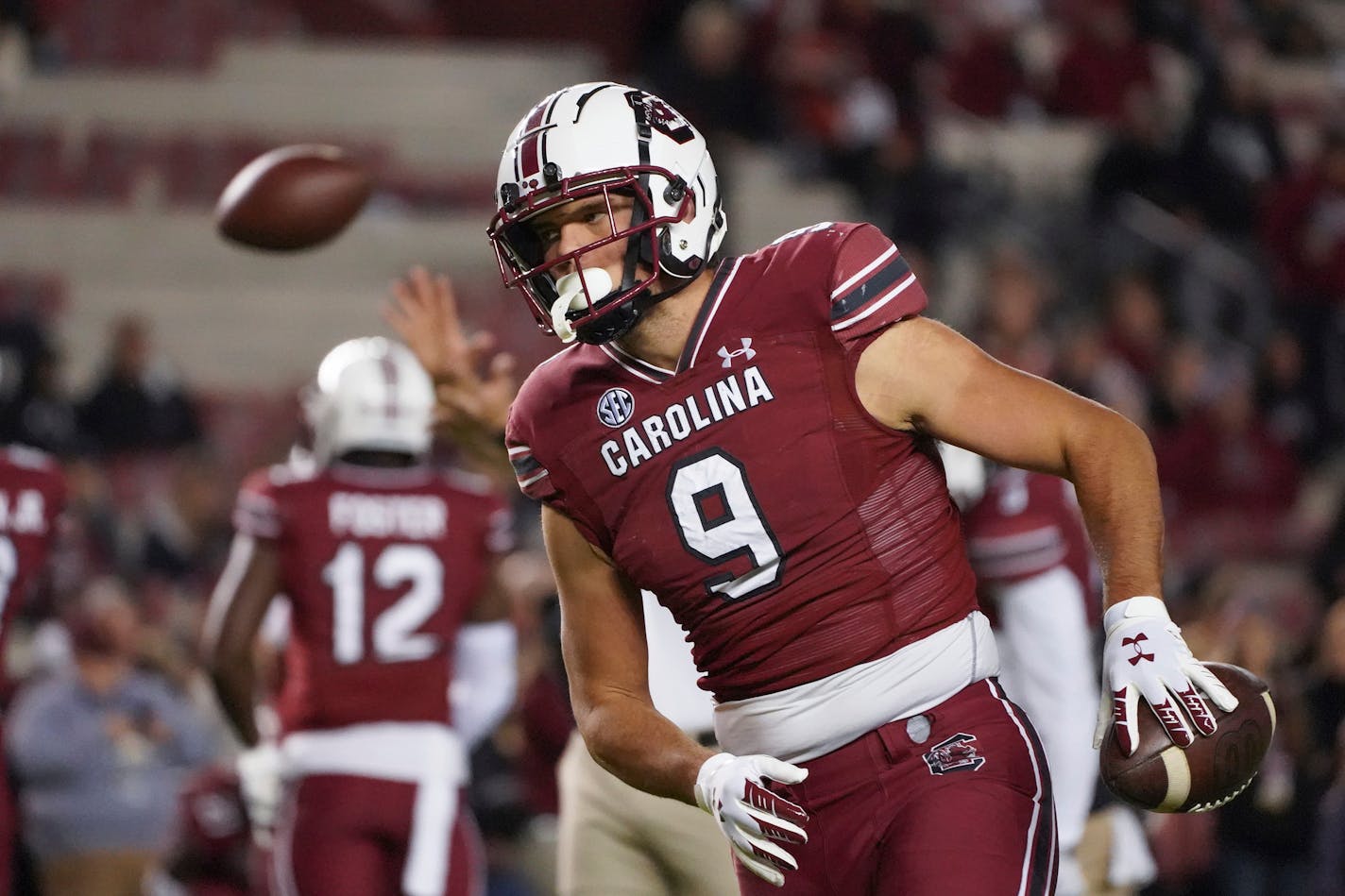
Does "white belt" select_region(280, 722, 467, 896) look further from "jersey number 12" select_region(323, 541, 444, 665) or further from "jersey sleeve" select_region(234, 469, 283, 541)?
"jersey sleeve" select_region(234, 469, 283, 541)

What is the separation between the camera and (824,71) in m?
10.7

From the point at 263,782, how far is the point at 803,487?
7.96ft

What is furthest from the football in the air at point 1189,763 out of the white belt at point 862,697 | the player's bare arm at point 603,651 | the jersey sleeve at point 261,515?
the jersey sleeve at point 261,515

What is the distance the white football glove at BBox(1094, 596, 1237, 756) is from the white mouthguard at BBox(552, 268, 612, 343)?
32.4 inches

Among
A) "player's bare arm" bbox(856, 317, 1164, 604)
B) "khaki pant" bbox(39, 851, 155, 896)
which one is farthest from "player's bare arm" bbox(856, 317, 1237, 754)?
"khaki pant" bbox(39, 851, 155, 896)

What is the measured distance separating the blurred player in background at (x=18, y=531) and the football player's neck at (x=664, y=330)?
2377 millimetres

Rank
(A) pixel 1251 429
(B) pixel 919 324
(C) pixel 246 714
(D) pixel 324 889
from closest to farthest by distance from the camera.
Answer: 1. (B) pixel 919 324
2. (D) pixel 324 889
3. (C) pixel 246 714
4. (A) pixel 1251 429

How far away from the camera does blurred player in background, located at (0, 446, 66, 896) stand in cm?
459

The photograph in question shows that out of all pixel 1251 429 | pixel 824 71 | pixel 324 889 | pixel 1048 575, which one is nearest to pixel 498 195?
pixel 1048 575

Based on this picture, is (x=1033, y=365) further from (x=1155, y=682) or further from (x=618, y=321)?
(x=1155, y=682)

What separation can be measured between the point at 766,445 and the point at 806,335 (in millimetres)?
164

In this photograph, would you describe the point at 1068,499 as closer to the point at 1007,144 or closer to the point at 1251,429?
the point at 1251,429

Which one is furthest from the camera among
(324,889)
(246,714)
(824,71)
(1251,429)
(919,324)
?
(824,71)

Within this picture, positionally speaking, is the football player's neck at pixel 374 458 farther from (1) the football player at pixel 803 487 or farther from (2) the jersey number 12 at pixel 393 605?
(1) the football player at pixel 803 487
